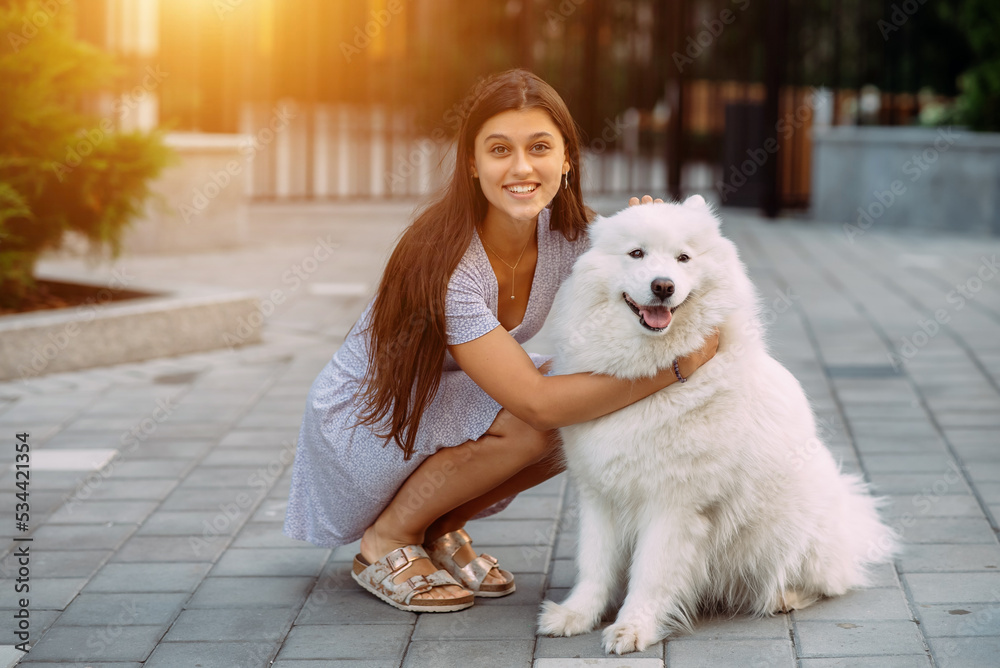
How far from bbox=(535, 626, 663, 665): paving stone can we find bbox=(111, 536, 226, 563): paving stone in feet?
3.78

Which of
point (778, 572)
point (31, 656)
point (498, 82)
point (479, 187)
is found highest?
point (498, 82)

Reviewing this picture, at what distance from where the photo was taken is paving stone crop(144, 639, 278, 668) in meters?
2.64

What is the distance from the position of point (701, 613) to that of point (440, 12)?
396 inches

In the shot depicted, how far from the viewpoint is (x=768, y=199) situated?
38.4 ft

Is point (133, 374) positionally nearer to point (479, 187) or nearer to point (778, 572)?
point (479, 187)

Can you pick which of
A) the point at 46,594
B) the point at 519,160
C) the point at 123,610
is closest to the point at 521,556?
the point at 123,610

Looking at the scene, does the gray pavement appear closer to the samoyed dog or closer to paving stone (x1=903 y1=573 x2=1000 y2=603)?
paving stone (x1=903 y1=573 x2=1000 y2=603)

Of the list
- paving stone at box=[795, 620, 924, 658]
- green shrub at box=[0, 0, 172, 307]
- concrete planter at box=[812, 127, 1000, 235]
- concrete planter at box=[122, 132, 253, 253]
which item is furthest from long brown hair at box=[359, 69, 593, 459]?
concrete planter at box=[812, 127, 1000, 235]

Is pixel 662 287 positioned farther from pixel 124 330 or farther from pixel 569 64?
pixel 569 64

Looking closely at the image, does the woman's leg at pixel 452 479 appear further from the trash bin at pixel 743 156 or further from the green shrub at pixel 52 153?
the trash bin at pixel 743 156

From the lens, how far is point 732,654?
104 inches

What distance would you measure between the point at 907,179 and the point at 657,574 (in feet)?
30.6

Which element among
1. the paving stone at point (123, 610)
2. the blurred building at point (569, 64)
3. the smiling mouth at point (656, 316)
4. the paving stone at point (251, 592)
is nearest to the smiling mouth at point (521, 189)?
the smiling mouth at point (656, 316)

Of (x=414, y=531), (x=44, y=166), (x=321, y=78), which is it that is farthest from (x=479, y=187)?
(x=321, y=78)
